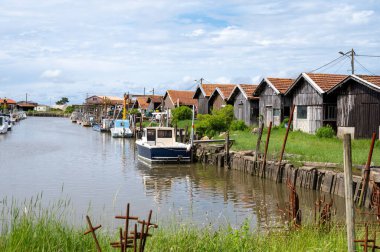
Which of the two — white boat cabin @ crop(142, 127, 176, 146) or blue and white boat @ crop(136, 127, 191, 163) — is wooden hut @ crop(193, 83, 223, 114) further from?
blue and white boat @ crop(136, 127, 191, 163)

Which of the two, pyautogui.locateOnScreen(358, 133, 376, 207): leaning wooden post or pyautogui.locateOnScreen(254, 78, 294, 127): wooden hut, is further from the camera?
pyautogui.locateOnScreen(254, 78, 294, 127): wooden hut

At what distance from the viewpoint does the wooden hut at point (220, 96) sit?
47344mm

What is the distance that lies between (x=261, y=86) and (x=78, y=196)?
24424mm

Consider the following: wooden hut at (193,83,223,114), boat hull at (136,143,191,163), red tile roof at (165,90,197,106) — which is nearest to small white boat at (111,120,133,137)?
wooden hut at (193,83,223,114)

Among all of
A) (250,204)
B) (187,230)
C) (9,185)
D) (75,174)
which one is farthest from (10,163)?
(187,230)

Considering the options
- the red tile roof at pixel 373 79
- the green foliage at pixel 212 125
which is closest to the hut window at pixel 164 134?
the green foliage at pixel 212 125

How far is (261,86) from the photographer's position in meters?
40.8

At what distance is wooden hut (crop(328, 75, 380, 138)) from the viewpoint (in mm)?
27625

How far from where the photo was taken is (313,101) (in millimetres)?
33156

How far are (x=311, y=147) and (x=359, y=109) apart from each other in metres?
5.22

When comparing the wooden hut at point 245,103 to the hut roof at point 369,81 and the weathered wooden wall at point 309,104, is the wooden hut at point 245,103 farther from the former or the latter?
the hut roof at point 369,81

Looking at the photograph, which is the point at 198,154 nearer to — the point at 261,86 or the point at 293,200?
the point at 261,86

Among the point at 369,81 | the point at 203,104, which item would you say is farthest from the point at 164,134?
the point at 203,104

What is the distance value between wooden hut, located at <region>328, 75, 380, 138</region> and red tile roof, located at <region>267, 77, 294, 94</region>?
7499 millimetres
